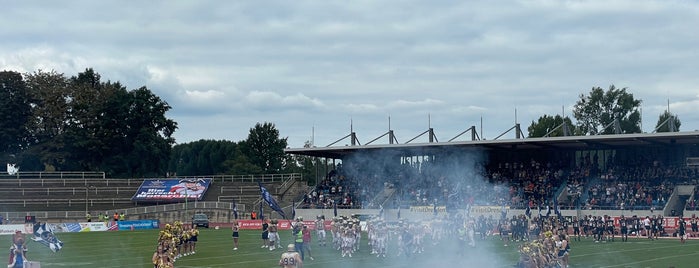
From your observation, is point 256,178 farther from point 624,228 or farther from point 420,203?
point 624,228

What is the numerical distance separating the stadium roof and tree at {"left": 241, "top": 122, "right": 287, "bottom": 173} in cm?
6294

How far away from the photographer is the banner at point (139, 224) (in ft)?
226

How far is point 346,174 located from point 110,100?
116 feet

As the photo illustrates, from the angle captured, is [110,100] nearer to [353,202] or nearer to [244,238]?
[353,202]

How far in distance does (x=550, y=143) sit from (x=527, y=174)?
185 inches

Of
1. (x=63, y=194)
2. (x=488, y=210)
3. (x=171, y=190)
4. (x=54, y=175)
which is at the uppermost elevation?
(x=54, y=175)

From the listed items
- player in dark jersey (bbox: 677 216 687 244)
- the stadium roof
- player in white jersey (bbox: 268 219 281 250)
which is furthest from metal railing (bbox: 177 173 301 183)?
player in dark jersey (bbox: 677 216 687 244)

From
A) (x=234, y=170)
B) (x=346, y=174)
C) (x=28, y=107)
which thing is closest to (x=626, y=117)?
(x=346, y=174)

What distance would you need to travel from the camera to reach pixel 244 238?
54.2m

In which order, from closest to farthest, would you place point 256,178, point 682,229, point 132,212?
1. point 682,229
2. point 132,212
3. point 256,178

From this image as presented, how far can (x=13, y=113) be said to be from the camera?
9312 centimetres

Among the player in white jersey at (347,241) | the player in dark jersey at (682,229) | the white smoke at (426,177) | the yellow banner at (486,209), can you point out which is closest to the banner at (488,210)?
the yellow banner at (486,209)

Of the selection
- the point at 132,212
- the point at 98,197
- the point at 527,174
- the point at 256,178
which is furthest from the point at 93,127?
the point at 527,174

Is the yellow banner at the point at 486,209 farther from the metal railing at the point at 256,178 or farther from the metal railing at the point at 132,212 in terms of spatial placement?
the metal railing at the point at 256,178
